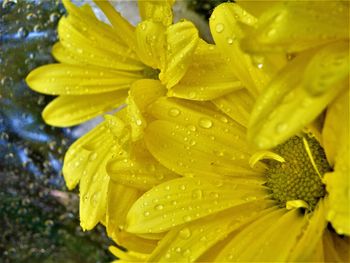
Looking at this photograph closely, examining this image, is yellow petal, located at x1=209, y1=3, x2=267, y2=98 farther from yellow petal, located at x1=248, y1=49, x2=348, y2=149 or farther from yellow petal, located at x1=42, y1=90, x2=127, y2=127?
yellow petal, located at x1=42, y1=90, x2=127, y2=127

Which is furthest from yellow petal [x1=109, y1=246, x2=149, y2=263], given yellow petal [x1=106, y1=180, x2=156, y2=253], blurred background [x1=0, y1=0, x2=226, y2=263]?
blurred background [x1=0, y1=0, x2=226, y2=263]

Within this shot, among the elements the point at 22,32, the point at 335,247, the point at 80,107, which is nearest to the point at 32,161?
the point at 22,32

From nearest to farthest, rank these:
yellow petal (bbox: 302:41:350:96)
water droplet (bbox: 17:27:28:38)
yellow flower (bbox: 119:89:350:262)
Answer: yellow petal (bbox: 302:41:350:96), yellow flower (bbox: 119:89:350:262), water droplet (bbox: 17:27:28:38)

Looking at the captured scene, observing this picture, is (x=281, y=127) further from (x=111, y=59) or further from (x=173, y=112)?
(x=111, y=59)

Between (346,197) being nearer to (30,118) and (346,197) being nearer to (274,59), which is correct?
(274,59)

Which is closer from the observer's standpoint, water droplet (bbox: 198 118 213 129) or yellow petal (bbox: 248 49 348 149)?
yellow petal (bbox: 248 49 348 149)

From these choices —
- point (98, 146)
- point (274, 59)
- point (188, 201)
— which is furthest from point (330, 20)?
point (98, 146)
